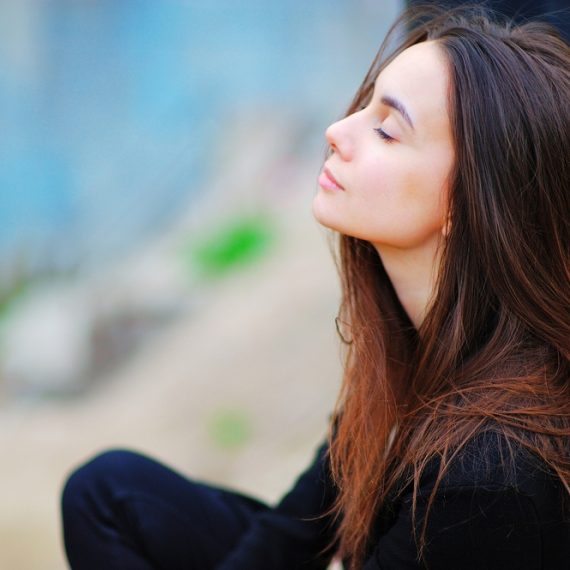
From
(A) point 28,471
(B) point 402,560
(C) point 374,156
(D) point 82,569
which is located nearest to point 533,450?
(B) point 402,560

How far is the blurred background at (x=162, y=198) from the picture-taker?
3.38 meters

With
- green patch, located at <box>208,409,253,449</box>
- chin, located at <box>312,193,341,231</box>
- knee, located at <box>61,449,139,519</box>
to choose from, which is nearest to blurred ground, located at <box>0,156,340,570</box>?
green patch, located at <box>208,409,253,449</box>

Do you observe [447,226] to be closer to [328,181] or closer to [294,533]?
[328,181]

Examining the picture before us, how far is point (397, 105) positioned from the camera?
129 centimetres

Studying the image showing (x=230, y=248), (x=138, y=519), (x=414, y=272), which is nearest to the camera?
(x=414, y=272)

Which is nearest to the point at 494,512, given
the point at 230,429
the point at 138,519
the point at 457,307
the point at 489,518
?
the point at 489,518

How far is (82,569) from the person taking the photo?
1.48 meters

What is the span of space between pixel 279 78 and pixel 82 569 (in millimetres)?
3009

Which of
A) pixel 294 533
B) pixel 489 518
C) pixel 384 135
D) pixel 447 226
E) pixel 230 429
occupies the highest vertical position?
pixel 384 135

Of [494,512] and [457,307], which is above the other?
[457,307]

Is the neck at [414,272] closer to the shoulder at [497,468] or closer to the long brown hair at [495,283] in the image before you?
the long brown hair at [495,283]

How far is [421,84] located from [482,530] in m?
0.61

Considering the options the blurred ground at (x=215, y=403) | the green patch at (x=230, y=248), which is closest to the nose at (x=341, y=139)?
the blurred ground at (x=215, y=403)

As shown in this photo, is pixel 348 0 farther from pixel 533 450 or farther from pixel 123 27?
pixel 533 450
